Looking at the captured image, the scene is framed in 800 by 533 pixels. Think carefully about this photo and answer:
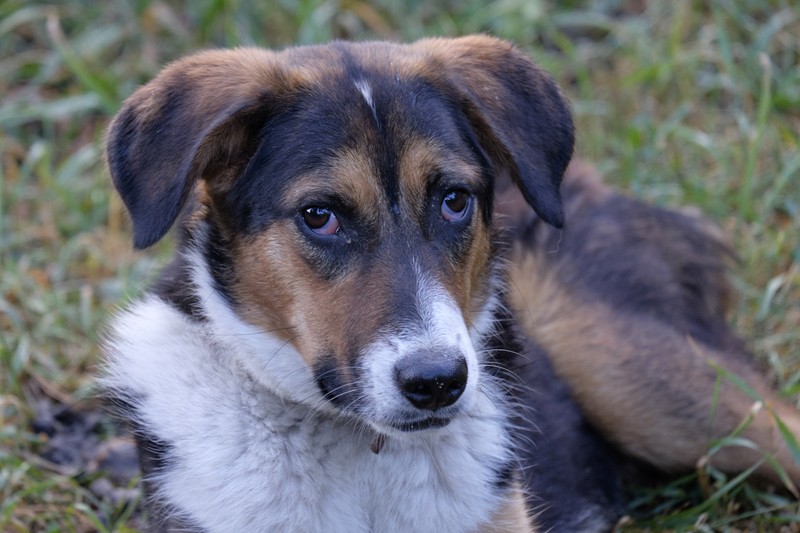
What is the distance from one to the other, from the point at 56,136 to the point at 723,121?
14.6ft

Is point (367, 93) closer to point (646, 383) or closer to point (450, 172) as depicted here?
point (450, 172)

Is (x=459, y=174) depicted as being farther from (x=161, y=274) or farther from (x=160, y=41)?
(x=160, y=41)

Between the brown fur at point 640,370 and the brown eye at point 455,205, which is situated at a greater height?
the brown eye at point 455,205

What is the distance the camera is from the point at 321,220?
11.7 ft

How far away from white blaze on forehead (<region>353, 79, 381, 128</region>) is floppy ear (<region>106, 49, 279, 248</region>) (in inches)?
10.6

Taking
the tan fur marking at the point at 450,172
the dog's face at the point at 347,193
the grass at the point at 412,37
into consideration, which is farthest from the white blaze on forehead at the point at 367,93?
the grass at the point at 412,37

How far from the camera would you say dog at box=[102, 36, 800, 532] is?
11.4ft

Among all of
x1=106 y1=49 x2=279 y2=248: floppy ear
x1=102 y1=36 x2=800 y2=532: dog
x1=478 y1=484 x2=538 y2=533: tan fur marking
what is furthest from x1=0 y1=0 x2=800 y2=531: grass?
x1=106 y1=49 x2=279 y2=248: floppy ear

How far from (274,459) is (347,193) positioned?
0.91 m

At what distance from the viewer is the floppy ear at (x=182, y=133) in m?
3.46

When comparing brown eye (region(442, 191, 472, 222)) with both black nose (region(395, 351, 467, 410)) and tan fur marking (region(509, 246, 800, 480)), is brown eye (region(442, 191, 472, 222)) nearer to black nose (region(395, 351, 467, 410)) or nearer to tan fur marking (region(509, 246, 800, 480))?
black nose (region(395, 351, 467, 410))

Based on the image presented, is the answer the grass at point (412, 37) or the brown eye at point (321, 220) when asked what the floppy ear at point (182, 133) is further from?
the grass at point (412, 37)

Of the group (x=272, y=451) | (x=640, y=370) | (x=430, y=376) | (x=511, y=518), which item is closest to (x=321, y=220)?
(x=430, y=376)

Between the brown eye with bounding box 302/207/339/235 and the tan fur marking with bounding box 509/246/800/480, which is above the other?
the brown eye with bounding box 302/207/339/235
